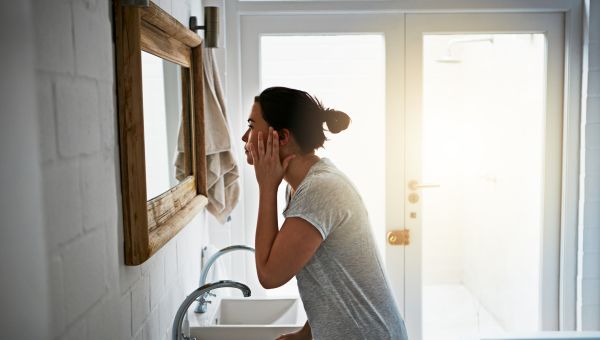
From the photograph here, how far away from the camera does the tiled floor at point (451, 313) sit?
8.50ft

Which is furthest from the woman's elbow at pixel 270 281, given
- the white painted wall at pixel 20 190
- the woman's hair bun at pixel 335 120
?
the white painted wall at pixel 20 190

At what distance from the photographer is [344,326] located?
1.29 m

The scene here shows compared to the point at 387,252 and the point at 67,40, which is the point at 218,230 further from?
the point at 67,40

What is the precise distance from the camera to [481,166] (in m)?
2.56

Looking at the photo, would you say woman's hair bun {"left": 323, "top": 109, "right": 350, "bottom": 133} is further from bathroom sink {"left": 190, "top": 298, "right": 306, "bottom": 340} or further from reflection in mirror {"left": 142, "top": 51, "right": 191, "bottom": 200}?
bathroom sink {"left": 190, "top": 298, "right": 306, "bottom": 340}

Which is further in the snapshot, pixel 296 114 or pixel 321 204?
pixel 296 114

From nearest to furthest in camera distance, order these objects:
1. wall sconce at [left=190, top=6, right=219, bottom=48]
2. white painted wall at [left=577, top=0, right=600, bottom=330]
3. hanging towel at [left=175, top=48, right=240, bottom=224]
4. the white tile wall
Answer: the white tile wall < wall sconce at [left=190, top=6, right=219, bottom=48] < hanging towel at [left=175, top=48, right=240, bottom=224] < white painted wall at [left=577, top=0, right=600, bottom=330]

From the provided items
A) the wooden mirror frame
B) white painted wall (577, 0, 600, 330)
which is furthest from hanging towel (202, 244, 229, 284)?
white painted wall (577, 0, 600, 330)

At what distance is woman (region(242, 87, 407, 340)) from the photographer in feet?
4.06

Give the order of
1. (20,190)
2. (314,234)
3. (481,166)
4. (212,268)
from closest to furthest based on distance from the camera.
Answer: (20,190)
(314,234)
(212,268)
(481,166)

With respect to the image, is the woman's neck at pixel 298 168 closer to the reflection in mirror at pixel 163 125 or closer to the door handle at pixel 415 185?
the reflection in mirror at pixel 163 125

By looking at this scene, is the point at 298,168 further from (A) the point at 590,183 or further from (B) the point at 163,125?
(A) the point at 590,183

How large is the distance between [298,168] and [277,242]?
230mm

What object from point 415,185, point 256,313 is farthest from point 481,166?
point 256,313
